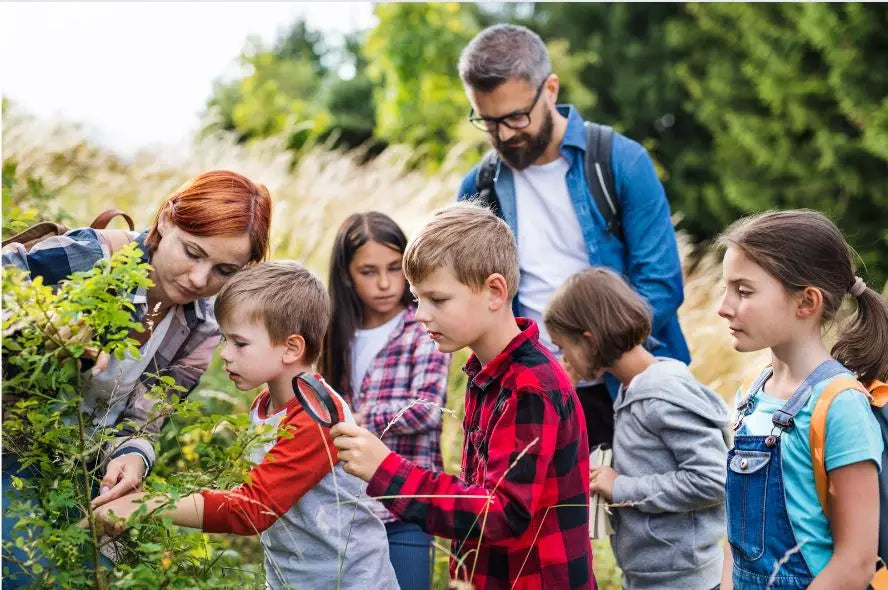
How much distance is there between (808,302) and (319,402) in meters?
1.35

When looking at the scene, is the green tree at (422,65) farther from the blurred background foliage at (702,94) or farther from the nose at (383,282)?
the nose at (383,282)

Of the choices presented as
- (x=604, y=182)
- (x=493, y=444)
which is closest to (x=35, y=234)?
(x=493, y=444)

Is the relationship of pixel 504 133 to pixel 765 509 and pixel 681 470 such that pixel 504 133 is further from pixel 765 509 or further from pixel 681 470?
pixel 765 509

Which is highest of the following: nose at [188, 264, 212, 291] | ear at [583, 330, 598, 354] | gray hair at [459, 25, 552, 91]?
gray hair at [459, 25, 552, 91]

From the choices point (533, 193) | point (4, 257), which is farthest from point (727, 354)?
point (4, 257)

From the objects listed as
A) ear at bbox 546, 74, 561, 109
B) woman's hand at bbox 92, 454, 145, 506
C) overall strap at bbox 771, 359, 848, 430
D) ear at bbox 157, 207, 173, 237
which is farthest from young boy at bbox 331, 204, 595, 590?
ear at bbox 546, 74, 561, 109

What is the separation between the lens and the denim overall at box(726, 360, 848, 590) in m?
2.53

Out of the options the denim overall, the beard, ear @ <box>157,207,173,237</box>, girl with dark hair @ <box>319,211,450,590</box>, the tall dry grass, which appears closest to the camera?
the denim overall

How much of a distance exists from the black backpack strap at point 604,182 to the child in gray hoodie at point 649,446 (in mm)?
575

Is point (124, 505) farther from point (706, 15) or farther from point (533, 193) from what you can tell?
point (706, 15)

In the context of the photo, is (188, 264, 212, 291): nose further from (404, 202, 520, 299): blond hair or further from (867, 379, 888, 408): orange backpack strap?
(867, 379, 888, 408): orange backpack strap

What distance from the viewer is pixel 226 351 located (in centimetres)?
281

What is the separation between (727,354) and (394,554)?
3.90m

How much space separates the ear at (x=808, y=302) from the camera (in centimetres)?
263
